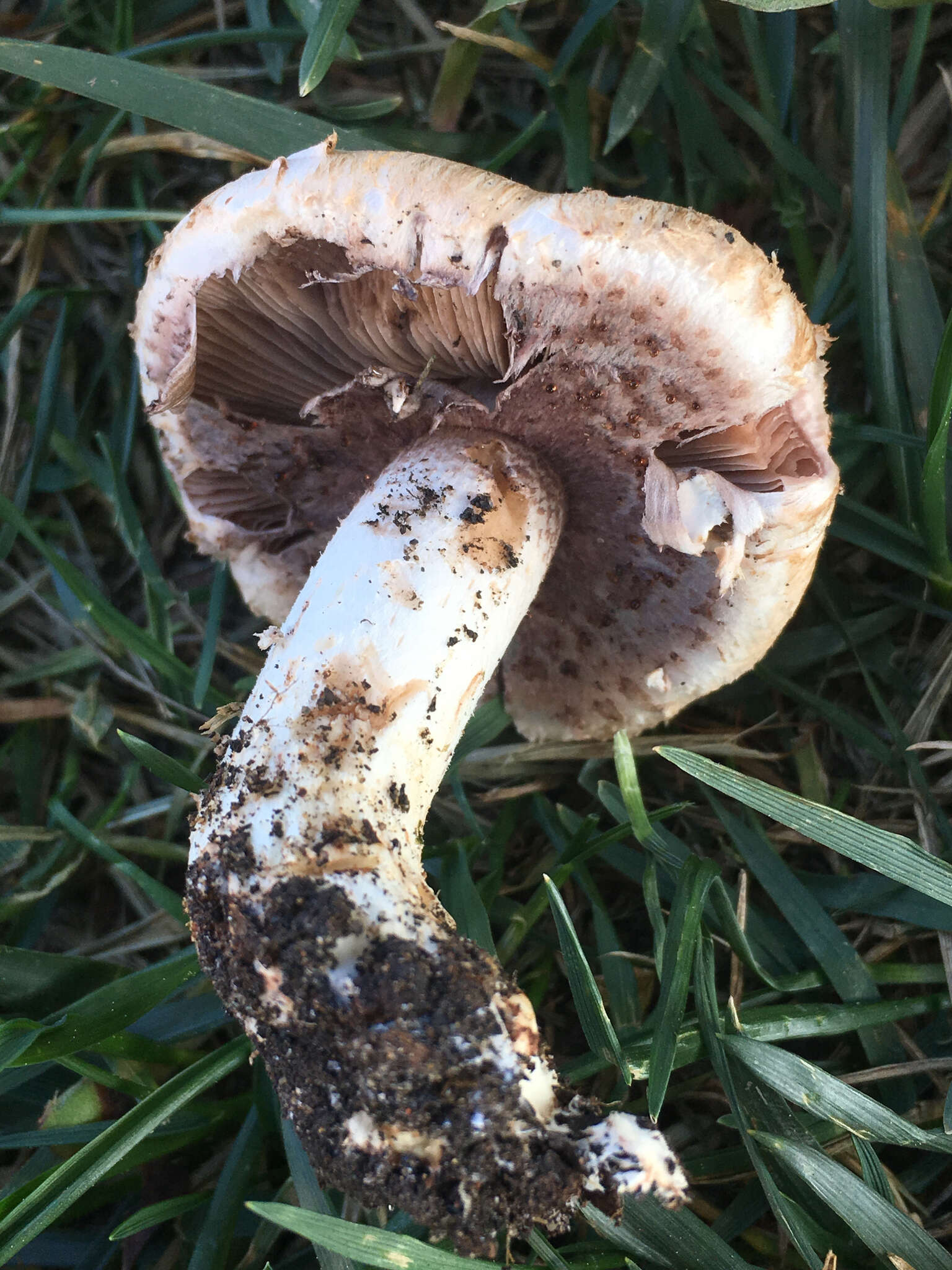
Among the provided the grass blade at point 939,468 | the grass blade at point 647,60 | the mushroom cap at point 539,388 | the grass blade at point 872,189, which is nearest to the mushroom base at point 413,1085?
the mushroom cap at point 539,388

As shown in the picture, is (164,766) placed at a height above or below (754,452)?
below

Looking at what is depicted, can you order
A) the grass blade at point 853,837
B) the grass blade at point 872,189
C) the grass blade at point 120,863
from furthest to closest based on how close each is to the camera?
the grass blade at point 872,189
the grass blade at point 120,863
the grass blade at point 853,837

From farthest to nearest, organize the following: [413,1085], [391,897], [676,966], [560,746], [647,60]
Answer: [560,746] → [647,60] → [676,966] → [391,897] → [413,1085]

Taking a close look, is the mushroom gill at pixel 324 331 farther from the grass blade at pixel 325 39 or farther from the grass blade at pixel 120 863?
the grass blade at pixel 120 863

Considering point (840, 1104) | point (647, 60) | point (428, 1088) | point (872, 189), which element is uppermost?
point (647, 60)

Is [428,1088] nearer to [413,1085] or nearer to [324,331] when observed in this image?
[413,1085]

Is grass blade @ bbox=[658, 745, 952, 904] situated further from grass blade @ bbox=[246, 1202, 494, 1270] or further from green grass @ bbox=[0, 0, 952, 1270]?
grass blade @ bbox=[246, 1202, 494, 1270]

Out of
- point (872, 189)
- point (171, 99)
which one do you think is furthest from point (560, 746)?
point (171, 99)

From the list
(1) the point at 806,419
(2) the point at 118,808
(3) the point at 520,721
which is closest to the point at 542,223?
(1) the point at 806,419
